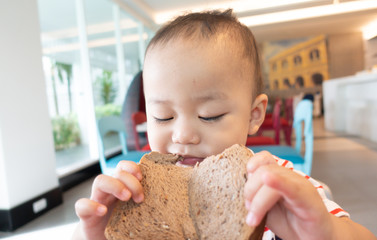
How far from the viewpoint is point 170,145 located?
29.2 inches

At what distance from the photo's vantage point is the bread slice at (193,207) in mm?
501

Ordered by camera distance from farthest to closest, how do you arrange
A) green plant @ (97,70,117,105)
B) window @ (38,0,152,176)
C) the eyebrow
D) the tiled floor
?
green plant @ (97,70,117,105), window @ (38,0,152,176), the tiled floor, the eyebrow

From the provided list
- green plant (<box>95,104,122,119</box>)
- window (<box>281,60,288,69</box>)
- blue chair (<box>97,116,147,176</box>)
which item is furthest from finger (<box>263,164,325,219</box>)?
window (<box>281,60,288,69</box>)

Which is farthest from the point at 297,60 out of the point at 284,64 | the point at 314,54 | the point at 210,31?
the point at 210,31

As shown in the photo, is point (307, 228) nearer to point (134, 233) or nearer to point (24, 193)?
point (134, 233)

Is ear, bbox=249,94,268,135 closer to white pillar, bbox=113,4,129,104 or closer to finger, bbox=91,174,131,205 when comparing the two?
finger, bbox=91,174,131,205

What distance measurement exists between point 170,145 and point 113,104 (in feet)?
16.5

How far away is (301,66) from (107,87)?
844 cm

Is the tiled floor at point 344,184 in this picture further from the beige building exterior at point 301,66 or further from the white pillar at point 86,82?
the beige building exterior at point 301,66

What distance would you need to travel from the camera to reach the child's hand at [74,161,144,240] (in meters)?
0.51

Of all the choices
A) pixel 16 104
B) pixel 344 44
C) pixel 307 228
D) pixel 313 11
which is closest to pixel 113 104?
pixel 16 104

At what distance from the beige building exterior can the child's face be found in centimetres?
1085

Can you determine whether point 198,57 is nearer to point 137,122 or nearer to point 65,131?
point 137,122

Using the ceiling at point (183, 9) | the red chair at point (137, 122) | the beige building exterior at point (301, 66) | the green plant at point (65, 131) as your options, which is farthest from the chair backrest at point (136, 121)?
the beige building exterior at point (301, 66)
